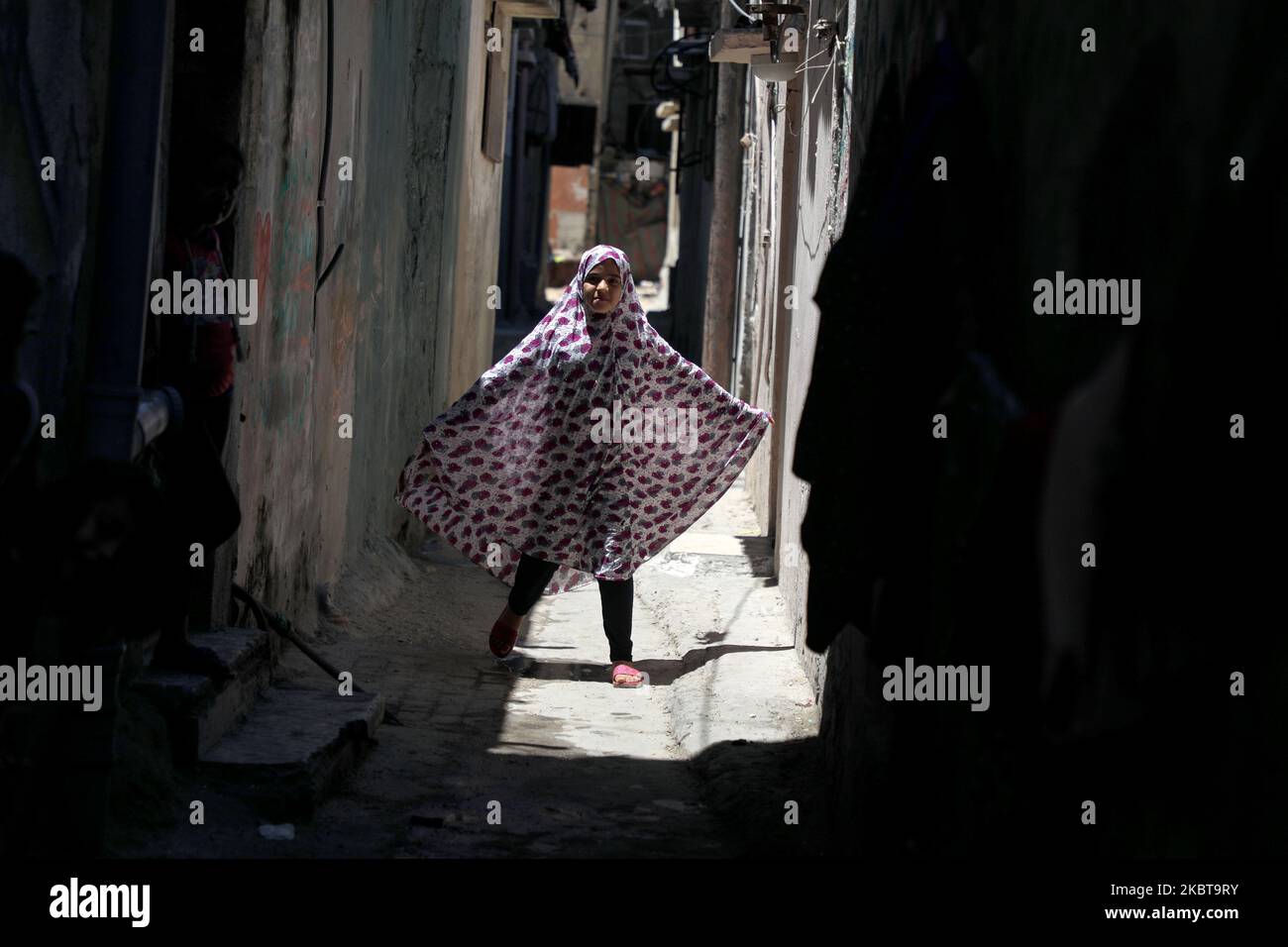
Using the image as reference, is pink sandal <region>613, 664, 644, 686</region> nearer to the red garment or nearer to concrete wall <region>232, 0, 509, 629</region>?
concrete wall <region>232, 0, 509, 629</region>

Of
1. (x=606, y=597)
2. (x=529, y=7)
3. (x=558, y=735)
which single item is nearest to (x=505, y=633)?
(x=606, y=597)

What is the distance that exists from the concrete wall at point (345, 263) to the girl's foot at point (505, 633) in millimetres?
713

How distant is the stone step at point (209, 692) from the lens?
3.94 metres

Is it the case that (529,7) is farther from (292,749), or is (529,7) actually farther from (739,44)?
(292,749)

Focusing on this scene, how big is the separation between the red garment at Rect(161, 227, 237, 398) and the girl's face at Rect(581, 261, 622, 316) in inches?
78.7

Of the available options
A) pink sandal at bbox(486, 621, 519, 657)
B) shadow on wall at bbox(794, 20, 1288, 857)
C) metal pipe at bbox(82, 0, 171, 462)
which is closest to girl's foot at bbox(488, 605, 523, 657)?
pink sandal at bbox(486, 621, 519, 657)

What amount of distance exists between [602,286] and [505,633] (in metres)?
1.40

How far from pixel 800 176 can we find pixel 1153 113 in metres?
5.41

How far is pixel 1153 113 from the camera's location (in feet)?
6.66

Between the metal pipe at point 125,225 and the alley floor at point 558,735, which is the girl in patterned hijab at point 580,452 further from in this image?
the metal pipe at point 125,225

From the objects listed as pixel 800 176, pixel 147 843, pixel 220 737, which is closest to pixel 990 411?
pixel 147 843

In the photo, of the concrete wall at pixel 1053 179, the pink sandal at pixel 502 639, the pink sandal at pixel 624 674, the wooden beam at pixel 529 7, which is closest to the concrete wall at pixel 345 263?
the pink sandal at pixel 502 639

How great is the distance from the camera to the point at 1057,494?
233 cm
